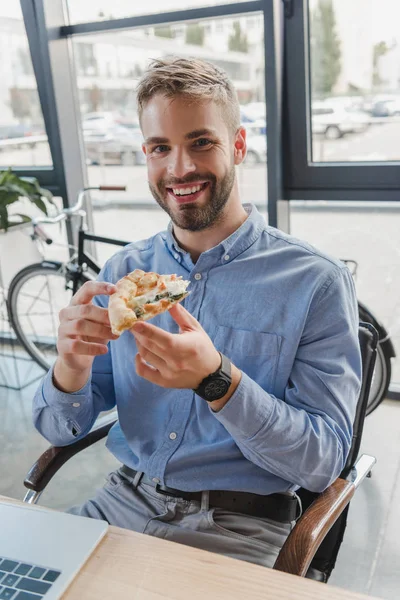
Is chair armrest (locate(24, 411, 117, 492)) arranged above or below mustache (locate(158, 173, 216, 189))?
below

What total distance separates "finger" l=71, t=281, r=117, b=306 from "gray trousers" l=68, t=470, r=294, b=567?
49 cm

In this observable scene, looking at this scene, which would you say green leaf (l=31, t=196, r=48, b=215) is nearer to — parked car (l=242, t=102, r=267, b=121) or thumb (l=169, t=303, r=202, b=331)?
parked car (l=242, t=102, r=267, b=121)

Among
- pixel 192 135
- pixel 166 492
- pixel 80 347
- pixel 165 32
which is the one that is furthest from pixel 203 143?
pixel 165 32

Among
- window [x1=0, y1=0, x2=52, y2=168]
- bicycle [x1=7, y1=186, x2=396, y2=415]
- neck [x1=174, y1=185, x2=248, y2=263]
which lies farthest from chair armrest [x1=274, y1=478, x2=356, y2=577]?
window [x1=0, y1=0, x2=52, y2=168]

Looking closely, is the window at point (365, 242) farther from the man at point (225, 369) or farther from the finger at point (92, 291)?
the finger at point (92, 291)

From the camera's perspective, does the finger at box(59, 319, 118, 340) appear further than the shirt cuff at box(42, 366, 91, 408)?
No

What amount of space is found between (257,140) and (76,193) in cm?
120

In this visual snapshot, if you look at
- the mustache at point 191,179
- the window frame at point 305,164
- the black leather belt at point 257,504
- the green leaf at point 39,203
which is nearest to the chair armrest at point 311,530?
the black leather belt at point 257,504

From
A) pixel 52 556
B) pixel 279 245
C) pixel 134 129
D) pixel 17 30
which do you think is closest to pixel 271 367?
pixel 279 245

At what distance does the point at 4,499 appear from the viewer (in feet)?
3.45

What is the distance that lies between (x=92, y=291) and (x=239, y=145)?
0.62m

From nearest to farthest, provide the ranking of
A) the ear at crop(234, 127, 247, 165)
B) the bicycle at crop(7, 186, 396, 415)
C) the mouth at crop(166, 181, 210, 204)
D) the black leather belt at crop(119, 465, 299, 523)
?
the black leather belt at crop(119, 465, 299, 523) → the mouth at crop(166, 181, 210, 204) → the ear at crop(234, 127, 247, 165) → the bicycle at crop(7, 186, 396, 415)

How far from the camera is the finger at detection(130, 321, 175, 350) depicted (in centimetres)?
96

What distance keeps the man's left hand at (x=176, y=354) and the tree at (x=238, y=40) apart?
209cm
